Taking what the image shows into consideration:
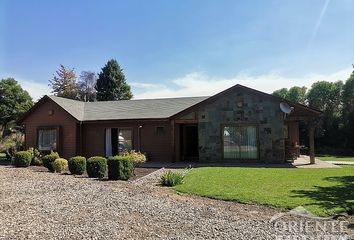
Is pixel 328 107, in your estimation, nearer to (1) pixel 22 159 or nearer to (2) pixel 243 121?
(2) pixel 243 121

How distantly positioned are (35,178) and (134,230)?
310 inches

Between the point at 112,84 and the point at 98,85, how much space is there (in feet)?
8.43

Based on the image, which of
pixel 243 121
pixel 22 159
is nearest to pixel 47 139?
Answer: pixel 22 159

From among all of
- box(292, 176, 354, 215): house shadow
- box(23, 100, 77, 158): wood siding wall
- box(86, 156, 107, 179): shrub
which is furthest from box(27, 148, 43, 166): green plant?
box(292, 176, 354, 215): house shadow

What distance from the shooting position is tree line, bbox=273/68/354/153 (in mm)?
33781

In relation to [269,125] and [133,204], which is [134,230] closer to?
[133,204]

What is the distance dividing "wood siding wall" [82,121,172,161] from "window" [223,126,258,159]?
3780 millimetres

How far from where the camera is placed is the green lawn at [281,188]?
862 centimetres

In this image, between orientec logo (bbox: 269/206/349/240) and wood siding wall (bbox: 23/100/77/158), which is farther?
wood siding wall (bbox: 23/100/77/158)

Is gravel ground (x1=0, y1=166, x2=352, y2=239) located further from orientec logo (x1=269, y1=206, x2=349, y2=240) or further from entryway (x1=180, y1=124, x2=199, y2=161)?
entryway (x1=180, y1=124, x2=199, y2=161)

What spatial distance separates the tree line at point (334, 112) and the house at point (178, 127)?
Answer: 12419 mm

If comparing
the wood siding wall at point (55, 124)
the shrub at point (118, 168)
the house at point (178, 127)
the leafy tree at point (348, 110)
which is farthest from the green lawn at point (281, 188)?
the leafy tree at point (348, 110)

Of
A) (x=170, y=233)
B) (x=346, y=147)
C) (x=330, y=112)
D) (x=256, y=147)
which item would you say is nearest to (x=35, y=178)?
(x=170, y=233)

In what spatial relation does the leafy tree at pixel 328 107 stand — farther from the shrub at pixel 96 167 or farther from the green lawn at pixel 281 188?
the shrub at pixel 96 167
